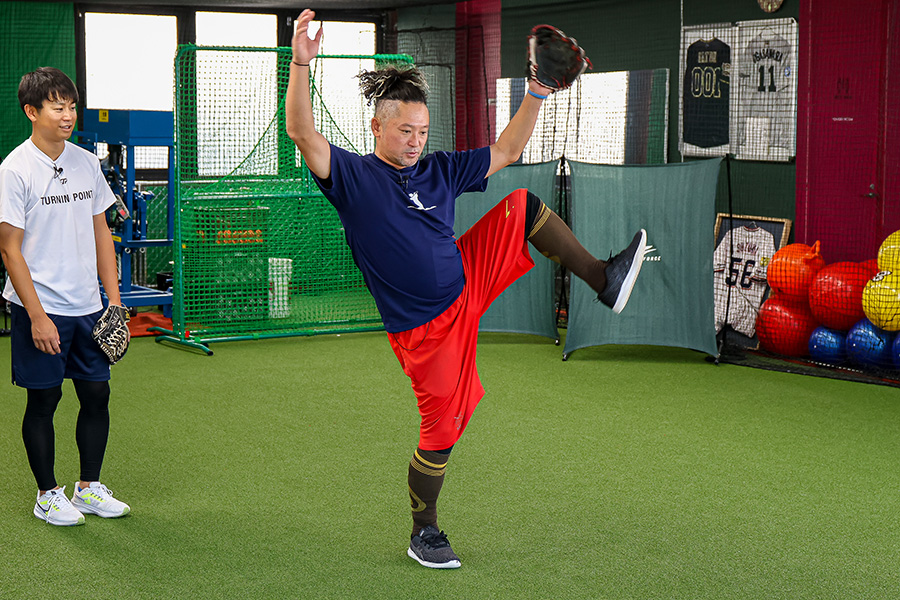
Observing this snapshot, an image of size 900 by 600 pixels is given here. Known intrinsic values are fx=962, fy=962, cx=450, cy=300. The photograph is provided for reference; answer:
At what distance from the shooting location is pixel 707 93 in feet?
23.6

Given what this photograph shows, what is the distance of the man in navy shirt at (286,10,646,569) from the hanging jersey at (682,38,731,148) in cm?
436

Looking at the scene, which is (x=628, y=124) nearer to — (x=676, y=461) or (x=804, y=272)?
(x=804, y=272)

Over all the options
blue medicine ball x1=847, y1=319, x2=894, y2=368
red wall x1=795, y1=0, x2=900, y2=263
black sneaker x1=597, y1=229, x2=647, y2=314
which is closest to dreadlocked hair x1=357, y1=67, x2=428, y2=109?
black sneaker x1=597, y1=229, x2=647, y2=314

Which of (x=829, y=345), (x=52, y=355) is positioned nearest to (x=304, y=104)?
(x=52, y=355)

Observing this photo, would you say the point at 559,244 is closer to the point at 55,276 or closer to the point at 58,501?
the point at 55,276

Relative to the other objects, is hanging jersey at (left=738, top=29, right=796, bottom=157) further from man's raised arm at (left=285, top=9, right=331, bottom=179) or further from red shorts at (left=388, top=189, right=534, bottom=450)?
man's raised arm at (left=285, top=9, right=331, bottom=179)

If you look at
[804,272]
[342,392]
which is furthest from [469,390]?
[804,272]

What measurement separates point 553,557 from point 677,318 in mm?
3474

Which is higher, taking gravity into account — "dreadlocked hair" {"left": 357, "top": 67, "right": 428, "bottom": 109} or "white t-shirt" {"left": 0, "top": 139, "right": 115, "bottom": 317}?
"dreadlocked hair" {"left": 357, "top": 67, "right": 428, "bottom": 109}

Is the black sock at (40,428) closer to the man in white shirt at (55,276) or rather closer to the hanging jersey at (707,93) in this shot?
the man in white shirt at (55,276)

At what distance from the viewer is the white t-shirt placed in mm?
3242

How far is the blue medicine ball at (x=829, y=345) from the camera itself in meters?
6.17

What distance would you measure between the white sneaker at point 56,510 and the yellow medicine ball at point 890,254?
15.4 feet

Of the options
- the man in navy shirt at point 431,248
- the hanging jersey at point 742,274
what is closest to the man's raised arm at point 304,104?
the man in navy shirt at point 431,248
